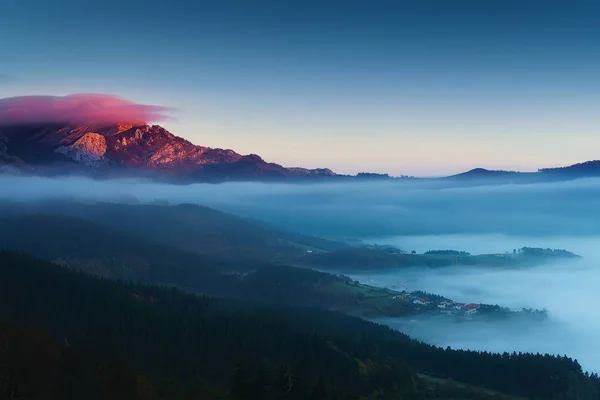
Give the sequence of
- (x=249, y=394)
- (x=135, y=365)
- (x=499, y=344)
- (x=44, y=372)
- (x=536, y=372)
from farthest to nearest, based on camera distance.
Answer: (x=499, y=344) → (x=536, y=372) → (x=135, y=365) → (x=44, y=372) → (x=249, y=394)

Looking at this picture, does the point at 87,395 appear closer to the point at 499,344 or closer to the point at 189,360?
the point at 189,360

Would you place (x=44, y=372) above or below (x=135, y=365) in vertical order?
above

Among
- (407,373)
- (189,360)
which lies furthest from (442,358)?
(189,360)

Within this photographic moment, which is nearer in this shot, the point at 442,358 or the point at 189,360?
the point at 189,360

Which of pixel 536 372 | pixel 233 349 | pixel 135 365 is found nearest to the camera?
pixel 135 365

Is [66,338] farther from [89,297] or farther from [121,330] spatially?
[89,297]

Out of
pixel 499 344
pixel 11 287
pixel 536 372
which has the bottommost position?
pixel 499 344
